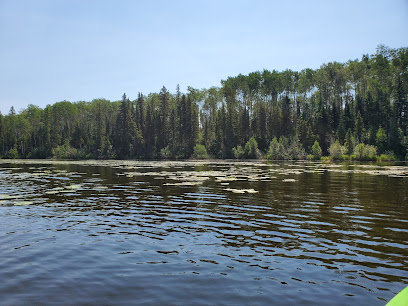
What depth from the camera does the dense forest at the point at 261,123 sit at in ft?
276

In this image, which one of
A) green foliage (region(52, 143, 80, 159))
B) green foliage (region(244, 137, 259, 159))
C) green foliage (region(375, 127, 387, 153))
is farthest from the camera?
green foliage (region(52, 143, 80, 159))

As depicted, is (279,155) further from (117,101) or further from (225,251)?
(117,101)

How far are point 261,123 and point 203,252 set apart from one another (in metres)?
94.2

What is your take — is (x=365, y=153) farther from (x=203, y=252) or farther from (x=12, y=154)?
(x=12, y=154)

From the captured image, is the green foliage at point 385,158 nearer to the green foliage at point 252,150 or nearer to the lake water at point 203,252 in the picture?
the green foliage at point 252,150

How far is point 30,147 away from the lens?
117875 millimetres

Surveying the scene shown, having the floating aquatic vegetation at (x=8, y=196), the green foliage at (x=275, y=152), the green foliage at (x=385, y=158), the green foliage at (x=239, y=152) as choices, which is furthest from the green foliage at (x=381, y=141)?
the floating aquatic vegetation at (x=8, y=196)

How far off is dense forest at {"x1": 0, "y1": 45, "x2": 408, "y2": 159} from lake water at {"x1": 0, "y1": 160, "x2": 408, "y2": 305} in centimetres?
6495

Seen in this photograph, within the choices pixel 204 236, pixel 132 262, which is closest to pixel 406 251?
pixel 204 236

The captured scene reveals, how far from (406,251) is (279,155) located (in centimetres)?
7497

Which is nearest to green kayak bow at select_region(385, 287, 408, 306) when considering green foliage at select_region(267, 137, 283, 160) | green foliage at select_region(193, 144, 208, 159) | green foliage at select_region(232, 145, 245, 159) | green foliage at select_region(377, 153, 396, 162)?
green foliage at select_region(377, 153, 396, 162)

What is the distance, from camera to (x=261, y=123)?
328ft

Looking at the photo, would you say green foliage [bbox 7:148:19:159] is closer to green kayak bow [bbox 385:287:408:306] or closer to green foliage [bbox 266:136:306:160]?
green foliage [bbox 266:136:306:160]

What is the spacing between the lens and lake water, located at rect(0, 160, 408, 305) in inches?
236
